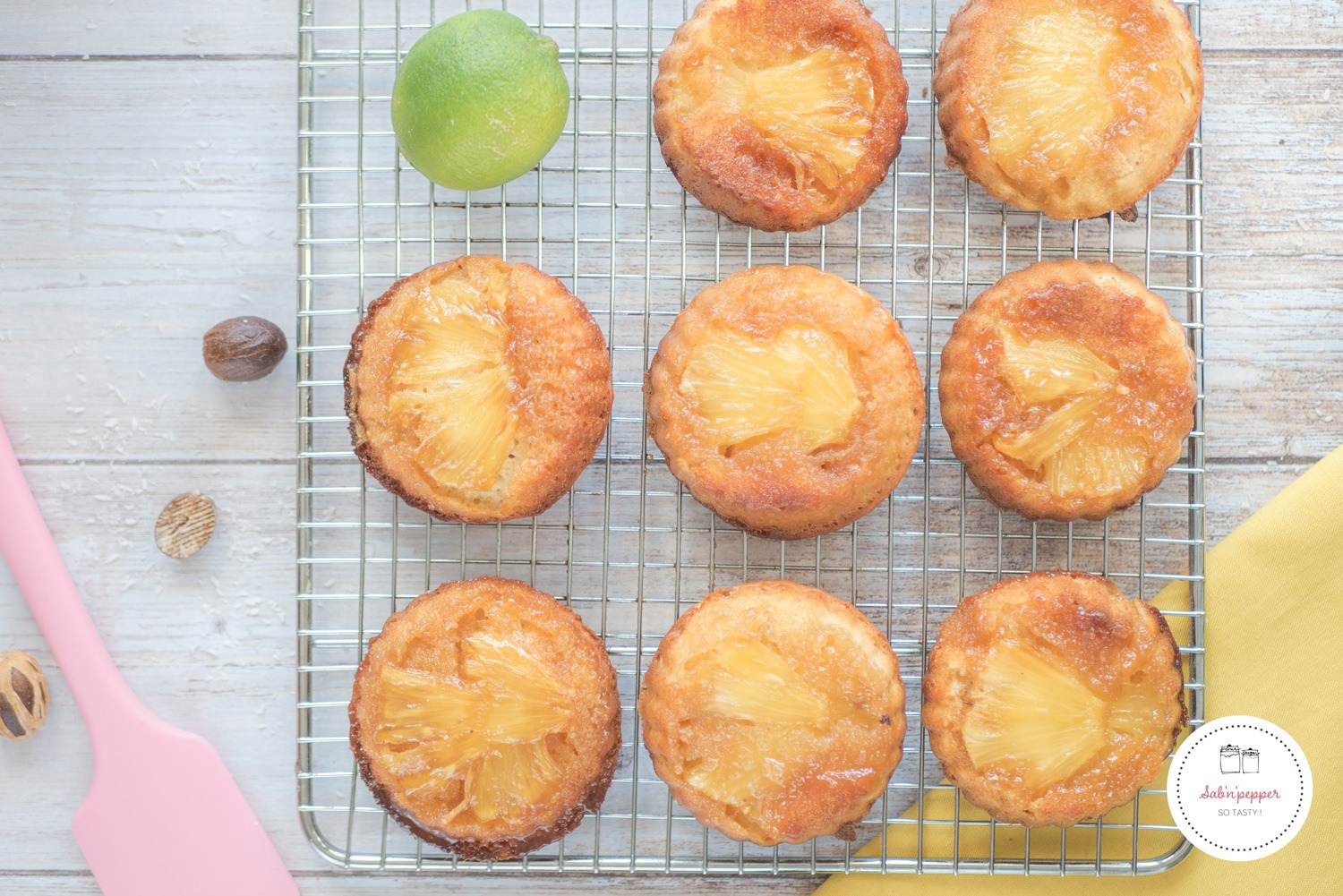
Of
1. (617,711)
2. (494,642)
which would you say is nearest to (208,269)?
(494,642)

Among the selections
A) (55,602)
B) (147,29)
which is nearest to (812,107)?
(147,29)

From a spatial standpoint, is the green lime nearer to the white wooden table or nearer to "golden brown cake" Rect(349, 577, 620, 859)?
the white wooden table

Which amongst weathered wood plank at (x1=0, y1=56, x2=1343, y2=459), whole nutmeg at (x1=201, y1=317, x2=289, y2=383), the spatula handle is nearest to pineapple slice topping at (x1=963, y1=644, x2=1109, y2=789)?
weathered wood plank at (x1=0, y1=56, x2=1343, y2=459)

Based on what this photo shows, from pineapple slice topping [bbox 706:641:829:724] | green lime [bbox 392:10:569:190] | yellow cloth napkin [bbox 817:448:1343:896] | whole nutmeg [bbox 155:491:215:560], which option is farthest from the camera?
whole nutmeg [bbox 155:491:215:560]

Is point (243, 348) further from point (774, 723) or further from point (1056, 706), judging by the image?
point (1056, 706)

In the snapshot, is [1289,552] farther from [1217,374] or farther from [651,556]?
[651,556]

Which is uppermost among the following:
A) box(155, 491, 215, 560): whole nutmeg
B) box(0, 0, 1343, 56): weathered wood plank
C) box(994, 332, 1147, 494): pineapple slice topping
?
box(0, 0, 1343, 56): weathered wood plank
